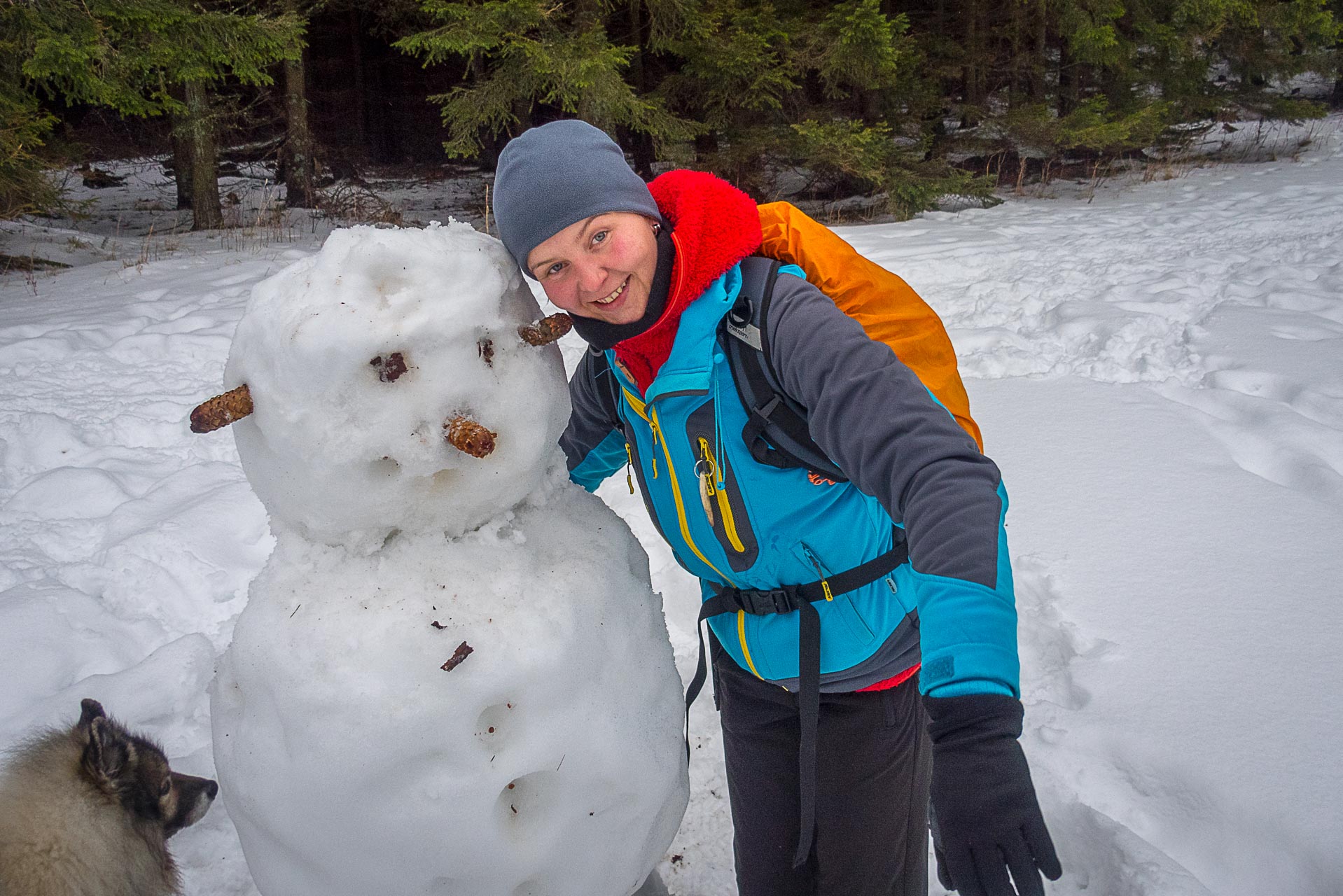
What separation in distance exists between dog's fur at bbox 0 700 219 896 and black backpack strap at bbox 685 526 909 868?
1199 millimetres

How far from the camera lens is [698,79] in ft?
28.1

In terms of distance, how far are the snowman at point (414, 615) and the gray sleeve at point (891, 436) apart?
1.35 feet

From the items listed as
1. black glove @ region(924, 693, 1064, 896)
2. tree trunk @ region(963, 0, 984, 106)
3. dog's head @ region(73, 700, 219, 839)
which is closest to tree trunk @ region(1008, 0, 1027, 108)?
tree trunk @ region(963, 0, 984, 106)

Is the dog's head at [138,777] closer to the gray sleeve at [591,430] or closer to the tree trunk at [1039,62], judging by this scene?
the gray sleeve at [591,430]

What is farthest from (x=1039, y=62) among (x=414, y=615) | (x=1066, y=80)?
(x=414, y=615)

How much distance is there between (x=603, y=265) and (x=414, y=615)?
67 cm

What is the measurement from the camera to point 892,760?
5.27ft

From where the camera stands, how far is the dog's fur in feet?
4.77

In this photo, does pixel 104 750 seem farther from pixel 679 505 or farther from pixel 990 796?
pixel 990 796

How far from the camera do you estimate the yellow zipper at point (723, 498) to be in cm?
137

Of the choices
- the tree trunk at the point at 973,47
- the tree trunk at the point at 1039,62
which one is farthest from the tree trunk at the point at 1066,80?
the tree trunk at the point at 973,47

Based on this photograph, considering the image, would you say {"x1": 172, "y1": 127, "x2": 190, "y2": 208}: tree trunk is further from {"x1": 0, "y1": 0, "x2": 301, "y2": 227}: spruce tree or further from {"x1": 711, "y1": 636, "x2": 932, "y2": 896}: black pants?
{"x1": 711, "y1": 636, "x2": 932, "y2": 896}: black pants

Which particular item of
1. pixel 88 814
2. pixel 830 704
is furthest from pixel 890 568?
pixel 88 814

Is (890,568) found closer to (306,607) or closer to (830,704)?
(830,704)
